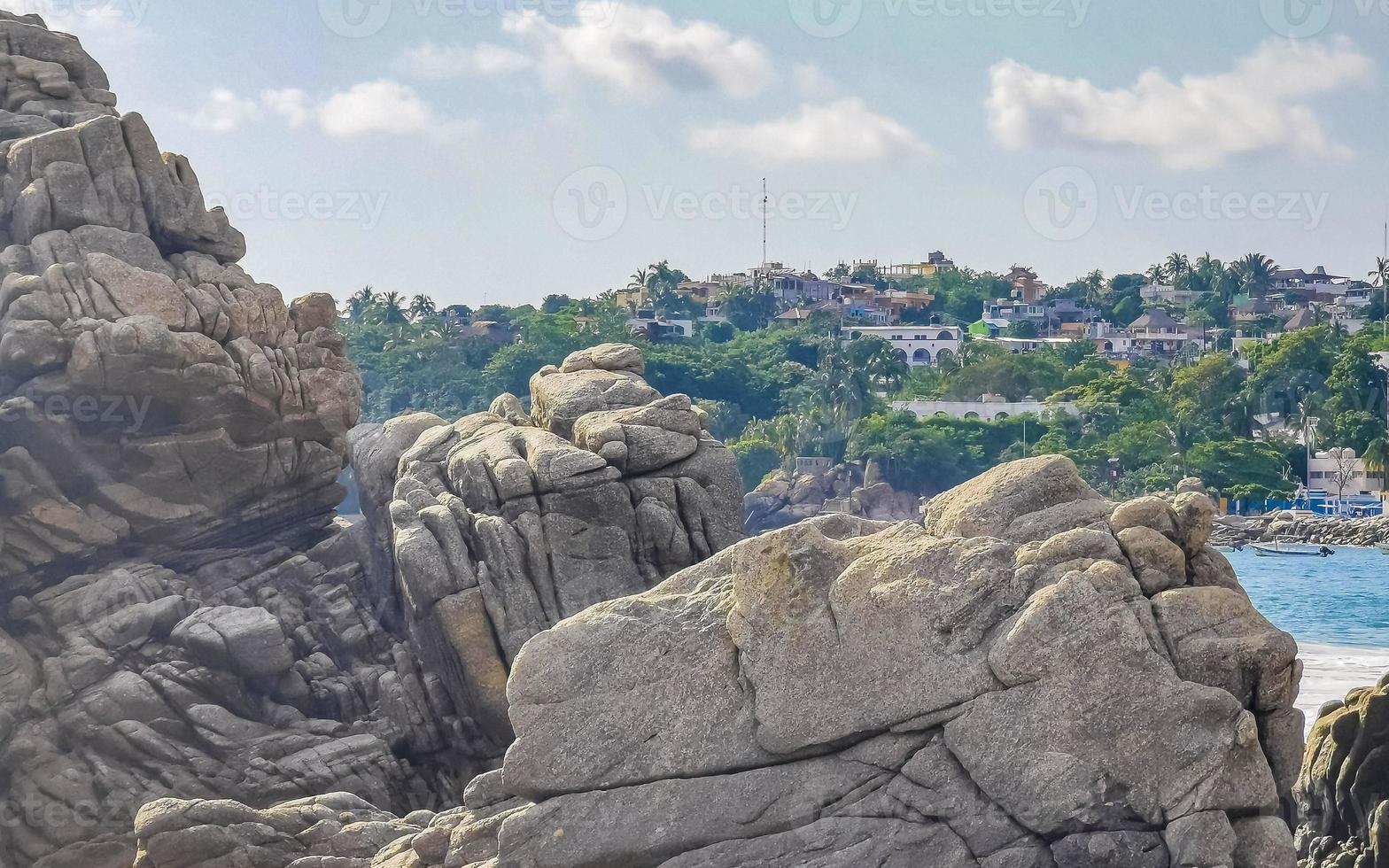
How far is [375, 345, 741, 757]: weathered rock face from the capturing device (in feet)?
92.3

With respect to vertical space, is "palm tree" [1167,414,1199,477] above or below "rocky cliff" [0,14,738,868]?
below

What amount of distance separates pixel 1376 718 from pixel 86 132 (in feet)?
70.0

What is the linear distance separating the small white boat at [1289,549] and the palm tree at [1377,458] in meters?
13.0

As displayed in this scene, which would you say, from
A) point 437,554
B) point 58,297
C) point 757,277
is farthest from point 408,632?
point 757,277

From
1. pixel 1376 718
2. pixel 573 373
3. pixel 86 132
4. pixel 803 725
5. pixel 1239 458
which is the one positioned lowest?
pixel 1239 458

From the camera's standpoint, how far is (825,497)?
11788 cm

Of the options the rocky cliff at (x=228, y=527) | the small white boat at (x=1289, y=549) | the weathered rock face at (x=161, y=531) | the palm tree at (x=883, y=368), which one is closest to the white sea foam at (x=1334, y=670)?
the rocky cliff at (x=228, y=527)

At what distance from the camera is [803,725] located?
1889cm

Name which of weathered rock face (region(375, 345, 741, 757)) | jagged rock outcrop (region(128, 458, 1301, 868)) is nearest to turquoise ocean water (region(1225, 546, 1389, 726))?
weathered rock face (region(375, 345, 741, 757))

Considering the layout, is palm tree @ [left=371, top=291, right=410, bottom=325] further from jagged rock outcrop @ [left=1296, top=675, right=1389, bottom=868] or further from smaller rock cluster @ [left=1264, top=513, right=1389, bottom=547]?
jagged rock outcrop @ [left=1296, top=675, right=1389, bottom=868]

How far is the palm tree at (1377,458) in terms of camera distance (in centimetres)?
11719

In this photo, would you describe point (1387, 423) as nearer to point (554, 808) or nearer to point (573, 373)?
point (573, 373)

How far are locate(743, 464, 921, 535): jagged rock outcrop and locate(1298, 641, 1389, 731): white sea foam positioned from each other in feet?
138

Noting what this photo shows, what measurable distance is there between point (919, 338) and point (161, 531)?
14493cm
